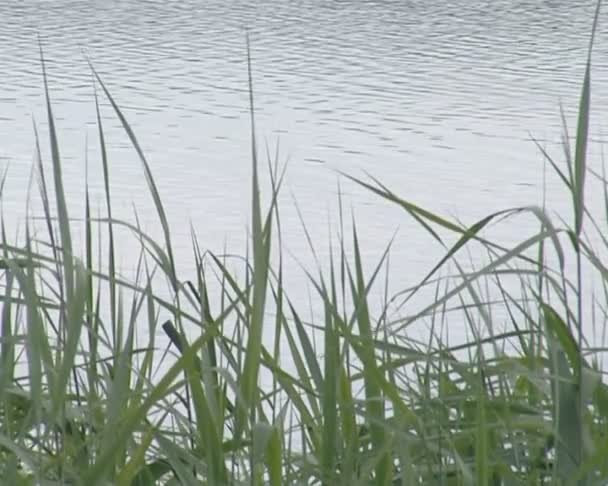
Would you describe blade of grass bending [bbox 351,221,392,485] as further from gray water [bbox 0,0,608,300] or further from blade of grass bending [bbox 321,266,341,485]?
gray water [bbox 0,0,608,300]

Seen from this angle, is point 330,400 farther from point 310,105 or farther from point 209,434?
point 310,105

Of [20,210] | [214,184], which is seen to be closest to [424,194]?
[214,184]

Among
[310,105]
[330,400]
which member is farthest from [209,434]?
[310,105]

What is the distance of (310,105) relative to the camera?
913cm

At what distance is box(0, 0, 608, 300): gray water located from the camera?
21.9 feet

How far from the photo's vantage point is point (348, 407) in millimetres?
1360

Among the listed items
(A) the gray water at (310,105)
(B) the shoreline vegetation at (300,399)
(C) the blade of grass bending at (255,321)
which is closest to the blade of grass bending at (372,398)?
(B) the shoreline vegetation at (300,399)

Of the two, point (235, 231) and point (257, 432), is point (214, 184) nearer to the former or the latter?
point (235, 231)

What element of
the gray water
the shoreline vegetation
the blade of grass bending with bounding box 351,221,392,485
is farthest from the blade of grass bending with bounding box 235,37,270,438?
the gray water

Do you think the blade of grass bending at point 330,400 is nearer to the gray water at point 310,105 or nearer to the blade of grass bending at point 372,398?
the blade of grass bending at point 372,398

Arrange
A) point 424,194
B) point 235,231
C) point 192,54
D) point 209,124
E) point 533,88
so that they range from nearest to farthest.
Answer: point 235,231 < point 424,194 < point 209,124 < point 533,88 < point 192,54

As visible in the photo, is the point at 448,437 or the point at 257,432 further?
the point at 448,437

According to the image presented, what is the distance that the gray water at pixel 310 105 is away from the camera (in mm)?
6676

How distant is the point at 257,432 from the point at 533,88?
880 centimetres
